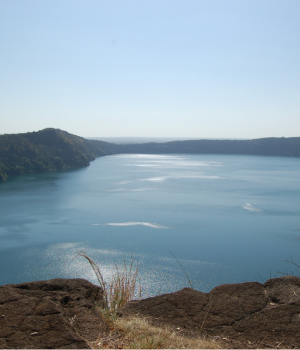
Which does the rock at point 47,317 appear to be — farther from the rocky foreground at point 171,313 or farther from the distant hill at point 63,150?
the distant hill at point 63,150

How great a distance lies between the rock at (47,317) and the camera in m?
2.56

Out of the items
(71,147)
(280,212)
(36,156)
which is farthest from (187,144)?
(280,212)

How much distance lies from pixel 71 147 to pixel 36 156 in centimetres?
897

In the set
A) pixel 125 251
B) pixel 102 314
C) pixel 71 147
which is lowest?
pixel 125 251

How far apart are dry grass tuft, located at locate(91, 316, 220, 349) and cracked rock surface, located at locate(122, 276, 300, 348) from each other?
171 millimetres

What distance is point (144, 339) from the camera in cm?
271

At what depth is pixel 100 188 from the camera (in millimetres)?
34219

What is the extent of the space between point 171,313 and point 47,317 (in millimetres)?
1258

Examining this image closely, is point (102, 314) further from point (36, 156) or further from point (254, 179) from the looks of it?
point (36, 156)

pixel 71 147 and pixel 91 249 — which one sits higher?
pixel 71 147

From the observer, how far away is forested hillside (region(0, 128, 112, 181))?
43125 mm

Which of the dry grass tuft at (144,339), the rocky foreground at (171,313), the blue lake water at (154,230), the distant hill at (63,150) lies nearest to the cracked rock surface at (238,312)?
the rocky foreground at (171,313)

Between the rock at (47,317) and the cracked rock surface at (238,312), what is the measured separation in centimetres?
52

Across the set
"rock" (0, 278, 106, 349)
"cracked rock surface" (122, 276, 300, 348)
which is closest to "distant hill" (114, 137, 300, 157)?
"cracked rock surface" (122, 276, 300, 348)
